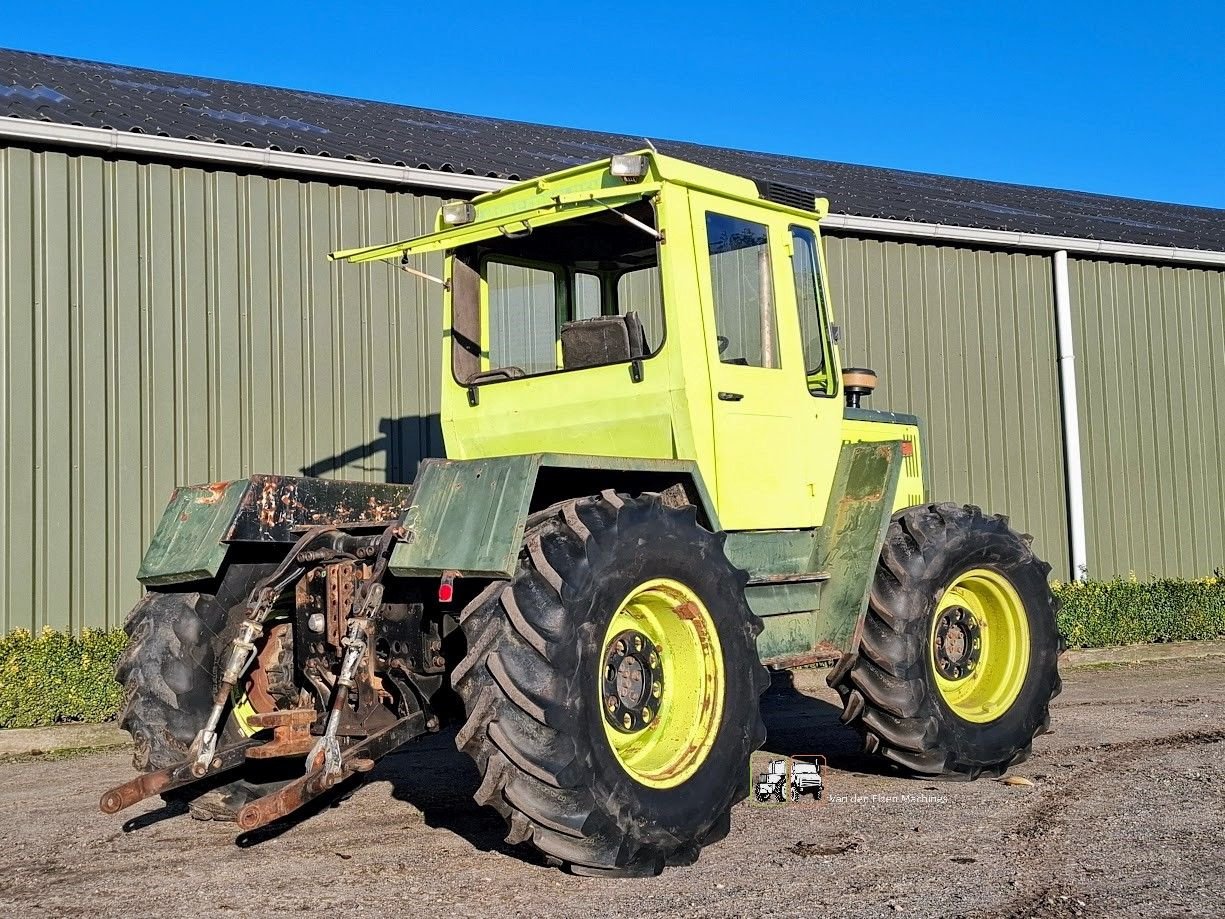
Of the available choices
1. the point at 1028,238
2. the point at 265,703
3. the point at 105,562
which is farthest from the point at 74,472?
the point at 1028,238

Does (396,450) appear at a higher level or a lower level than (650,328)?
lower

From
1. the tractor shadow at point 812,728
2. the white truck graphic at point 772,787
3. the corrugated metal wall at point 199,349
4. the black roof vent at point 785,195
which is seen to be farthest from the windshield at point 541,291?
the corrugated metal wall at point 199,349

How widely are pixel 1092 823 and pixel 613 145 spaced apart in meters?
11.8

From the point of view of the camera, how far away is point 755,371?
622 cm

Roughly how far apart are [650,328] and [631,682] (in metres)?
1.66

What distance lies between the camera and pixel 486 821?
5.96 m

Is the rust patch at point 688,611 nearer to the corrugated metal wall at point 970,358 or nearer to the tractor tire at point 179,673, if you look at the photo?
the tractor tire at point 179,673

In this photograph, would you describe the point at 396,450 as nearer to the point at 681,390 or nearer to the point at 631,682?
the point at 681,390

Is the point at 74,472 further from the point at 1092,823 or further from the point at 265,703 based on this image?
the point at 1092,823

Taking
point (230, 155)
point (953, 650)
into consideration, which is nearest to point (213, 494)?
point (953, 650)

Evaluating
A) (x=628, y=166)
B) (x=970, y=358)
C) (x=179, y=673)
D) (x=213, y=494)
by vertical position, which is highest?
(x=970, y=358)

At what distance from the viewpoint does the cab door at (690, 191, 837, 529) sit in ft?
19.7

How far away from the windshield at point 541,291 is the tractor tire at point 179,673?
5.32 ft

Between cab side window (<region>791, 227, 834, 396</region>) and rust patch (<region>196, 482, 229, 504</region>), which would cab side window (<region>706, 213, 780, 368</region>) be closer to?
cab side window (<region>791, 227, 834, 396</region>)
